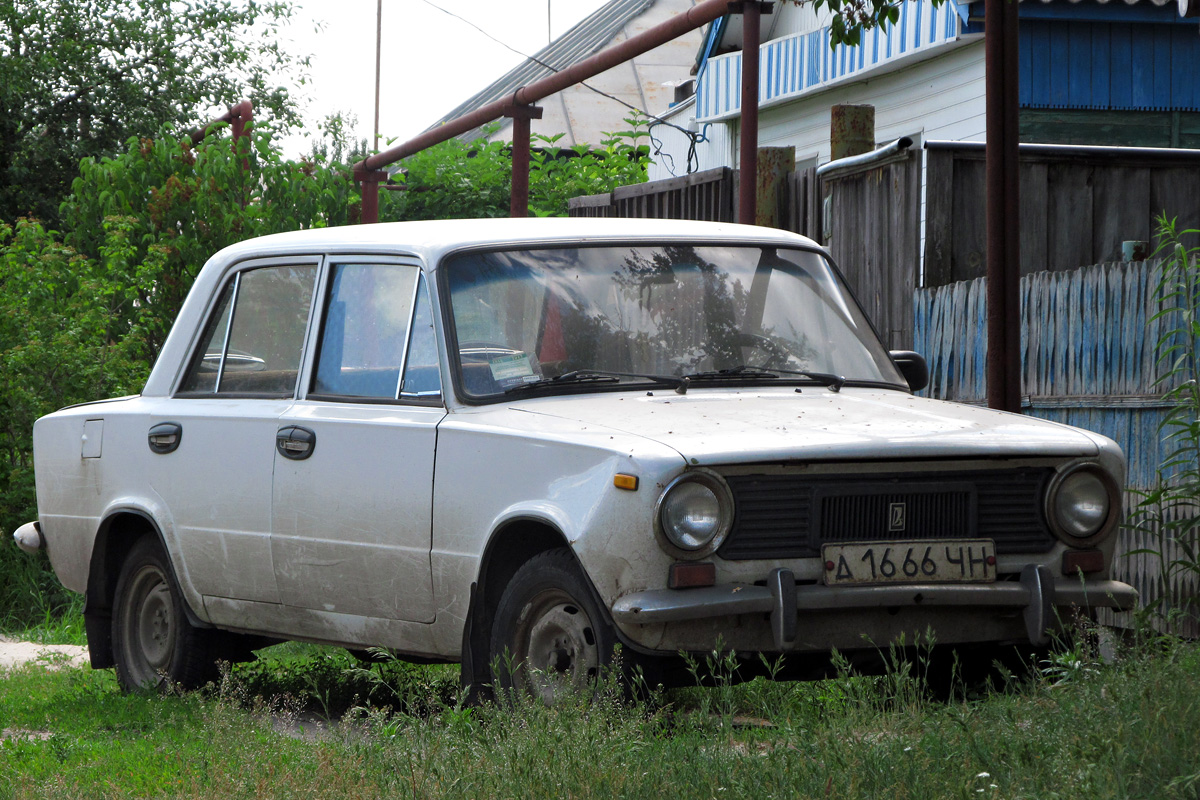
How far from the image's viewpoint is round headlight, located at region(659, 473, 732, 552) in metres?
4.64

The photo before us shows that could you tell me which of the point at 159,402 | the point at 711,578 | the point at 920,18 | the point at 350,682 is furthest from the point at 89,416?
A: the point at 920,18

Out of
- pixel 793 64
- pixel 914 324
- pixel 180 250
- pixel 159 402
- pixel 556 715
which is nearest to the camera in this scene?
pixel 556 715

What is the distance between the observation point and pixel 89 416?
737 cm

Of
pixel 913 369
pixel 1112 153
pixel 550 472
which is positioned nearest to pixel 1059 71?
pixel 1112 153

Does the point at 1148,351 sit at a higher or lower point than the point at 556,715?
higher

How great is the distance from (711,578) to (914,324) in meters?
4.72

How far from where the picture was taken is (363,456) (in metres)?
5.81

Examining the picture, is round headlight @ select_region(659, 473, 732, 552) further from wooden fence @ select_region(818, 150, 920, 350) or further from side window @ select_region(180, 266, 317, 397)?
wooden fence @ select_region(818, 150, 920, 350)

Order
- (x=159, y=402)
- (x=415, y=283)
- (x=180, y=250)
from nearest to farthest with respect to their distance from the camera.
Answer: (x=415, y=283), (x=159, y=402), (x=180, y=250)

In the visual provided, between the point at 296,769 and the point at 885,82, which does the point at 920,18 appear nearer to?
the point at 885,82

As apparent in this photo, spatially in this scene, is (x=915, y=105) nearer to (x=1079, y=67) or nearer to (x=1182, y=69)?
(x=1079, y=67)

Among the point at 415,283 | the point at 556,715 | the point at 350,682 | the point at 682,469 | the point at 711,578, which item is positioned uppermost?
the point at 415,283

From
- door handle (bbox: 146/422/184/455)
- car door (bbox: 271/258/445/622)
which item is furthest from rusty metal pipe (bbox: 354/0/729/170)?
door handle (bbox: 146/422/184/455)

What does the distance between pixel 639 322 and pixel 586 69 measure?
6.57 metres
